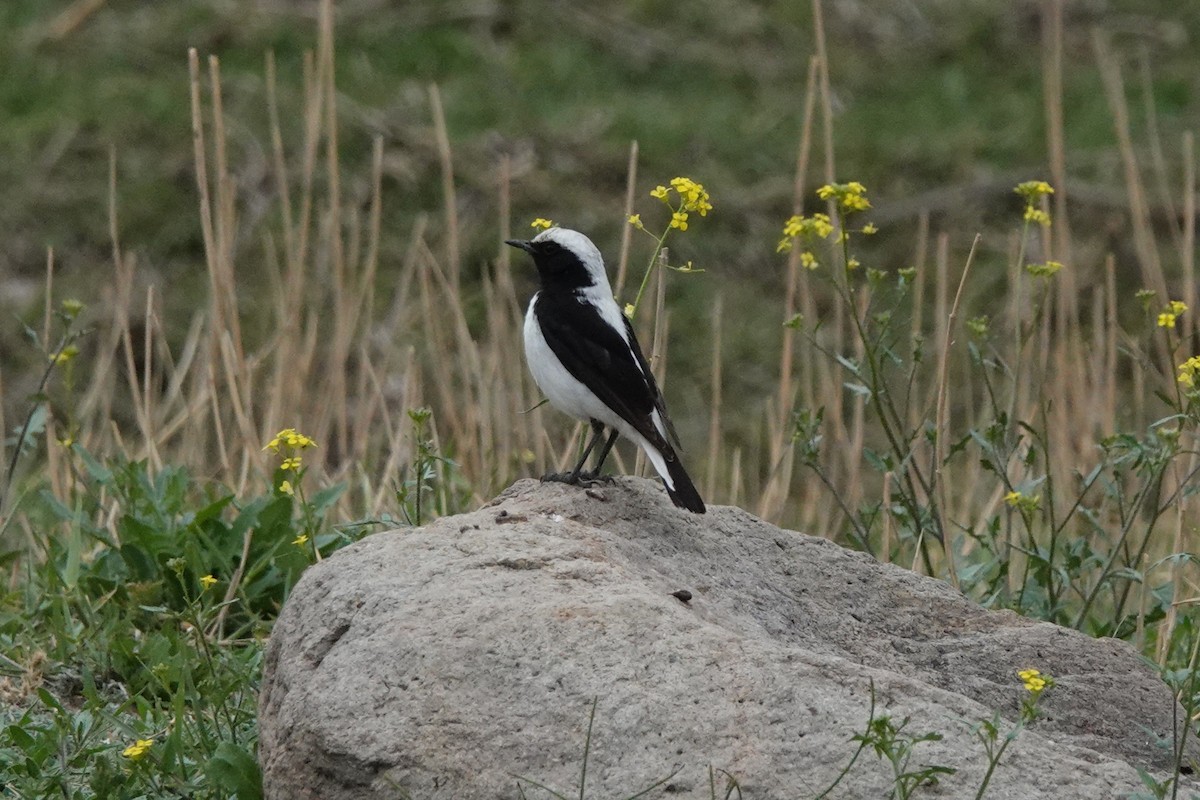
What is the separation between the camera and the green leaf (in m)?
4.20

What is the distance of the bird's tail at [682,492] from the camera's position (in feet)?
Result: 15.6

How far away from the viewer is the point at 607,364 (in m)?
5.18

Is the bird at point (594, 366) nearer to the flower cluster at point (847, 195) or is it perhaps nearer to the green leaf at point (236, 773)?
the flower cluster at point (847, 195)

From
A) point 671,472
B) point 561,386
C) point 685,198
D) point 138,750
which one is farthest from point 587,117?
point 138,750

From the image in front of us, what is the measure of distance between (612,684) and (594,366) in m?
1.59

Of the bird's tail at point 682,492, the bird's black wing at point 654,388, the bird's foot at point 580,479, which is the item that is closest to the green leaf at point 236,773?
the bird's foot at point 580,479

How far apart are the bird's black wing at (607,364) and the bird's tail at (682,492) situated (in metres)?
0.19

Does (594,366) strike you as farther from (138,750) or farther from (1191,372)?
(138,750)

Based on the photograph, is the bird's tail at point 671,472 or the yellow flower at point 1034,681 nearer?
the yellow flower at point 1034,681

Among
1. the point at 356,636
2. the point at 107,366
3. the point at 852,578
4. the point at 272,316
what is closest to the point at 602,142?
the point at 272,316

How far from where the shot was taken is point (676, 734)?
12.1 feet

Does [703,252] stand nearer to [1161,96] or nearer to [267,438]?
[1161,96]

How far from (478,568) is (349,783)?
61 cm

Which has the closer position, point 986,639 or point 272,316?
point 986,639
